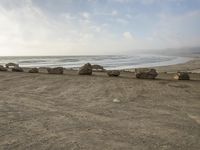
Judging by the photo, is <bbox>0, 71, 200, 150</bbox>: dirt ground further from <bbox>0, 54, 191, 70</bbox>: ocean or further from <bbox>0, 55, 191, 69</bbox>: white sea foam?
<bbox>0, 55, 191, 69</bbox>: white sea foam

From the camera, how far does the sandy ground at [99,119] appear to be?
473 centimetres

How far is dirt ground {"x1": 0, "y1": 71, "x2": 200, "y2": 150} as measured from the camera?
4.73 m

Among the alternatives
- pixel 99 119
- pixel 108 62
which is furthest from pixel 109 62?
pixel 99 119

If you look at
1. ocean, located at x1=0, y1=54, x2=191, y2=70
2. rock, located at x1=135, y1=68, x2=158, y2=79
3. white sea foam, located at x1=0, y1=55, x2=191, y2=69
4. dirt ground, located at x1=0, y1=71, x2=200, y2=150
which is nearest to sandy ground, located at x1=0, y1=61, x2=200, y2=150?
dirt ground, located at x1=0, y1=71, x2=200, y2=150

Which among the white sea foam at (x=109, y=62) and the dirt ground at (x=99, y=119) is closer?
the dirt ground at (x=99, y=119)

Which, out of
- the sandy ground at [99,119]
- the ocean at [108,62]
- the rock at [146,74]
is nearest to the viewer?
the sandy ground at [99,119]

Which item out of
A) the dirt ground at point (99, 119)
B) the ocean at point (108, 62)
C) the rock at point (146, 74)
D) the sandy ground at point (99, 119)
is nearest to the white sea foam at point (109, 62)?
the ocean at point (108, 62)

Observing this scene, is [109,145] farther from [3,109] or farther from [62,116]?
[3,109]

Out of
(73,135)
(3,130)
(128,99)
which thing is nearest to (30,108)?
(3,130)

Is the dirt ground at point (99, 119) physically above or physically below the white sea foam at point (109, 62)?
below

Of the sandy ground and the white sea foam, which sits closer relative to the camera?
the sandy ground

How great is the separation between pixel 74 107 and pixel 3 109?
2.00 meters

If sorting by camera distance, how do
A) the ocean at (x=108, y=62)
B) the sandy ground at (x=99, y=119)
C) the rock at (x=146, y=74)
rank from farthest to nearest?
the ocean at (x=108, y=62) < the rock at (x=146, y=74) < the sandy ground at (x=99, y=119)

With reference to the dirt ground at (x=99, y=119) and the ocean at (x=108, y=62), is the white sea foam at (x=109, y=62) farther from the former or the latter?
the dirt ground at (x=99, y=119)
